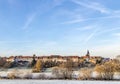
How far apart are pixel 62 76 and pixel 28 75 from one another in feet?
17.3

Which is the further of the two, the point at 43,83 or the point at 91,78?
the point at 91,78

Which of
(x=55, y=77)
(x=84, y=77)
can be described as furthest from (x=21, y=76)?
(x=84, y=77)

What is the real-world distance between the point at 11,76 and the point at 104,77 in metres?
13.1

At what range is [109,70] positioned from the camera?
167 ft

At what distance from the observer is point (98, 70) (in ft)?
168

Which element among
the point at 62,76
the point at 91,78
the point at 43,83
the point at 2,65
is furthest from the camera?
the point at 2,65

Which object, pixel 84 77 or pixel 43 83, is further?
pixel 84 77

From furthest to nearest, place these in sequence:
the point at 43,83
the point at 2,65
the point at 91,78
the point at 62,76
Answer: the point at 2,65 < the point at 62,76 < the point at 91,78 < the point at 43,83

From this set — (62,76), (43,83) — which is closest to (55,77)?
(62,76)

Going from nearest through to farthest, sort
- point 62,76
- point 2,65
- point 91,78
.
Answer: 1. point 91,78
2. point 62,76
3. point 2,65

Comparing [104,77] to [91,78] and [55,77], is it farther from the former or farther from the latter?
[55,77]

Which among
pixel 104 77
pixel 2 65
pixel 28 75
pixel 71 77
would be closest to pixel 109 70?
pixel 104 77

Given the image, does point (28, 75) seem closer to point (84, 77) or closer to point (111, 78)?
point (84, 77)

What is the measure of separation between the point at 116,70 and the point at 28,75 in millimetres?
12723
